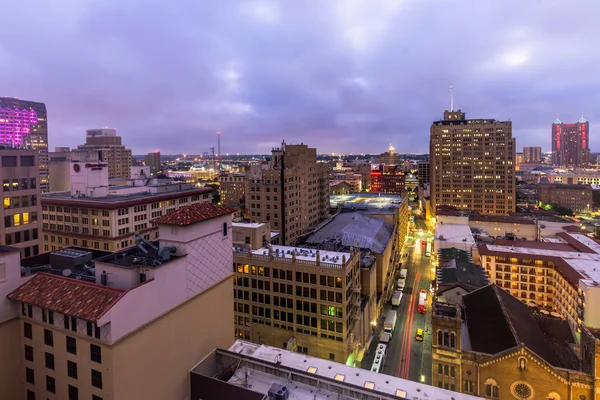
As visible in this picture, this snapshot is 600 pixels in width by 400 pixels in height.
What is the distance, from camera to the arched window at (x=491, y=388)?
4778cm

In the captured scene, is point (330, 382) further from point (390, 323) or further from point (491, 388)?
point (390, 323)

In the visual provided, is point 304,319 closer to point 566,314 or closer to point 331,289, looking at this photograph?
point 331,289

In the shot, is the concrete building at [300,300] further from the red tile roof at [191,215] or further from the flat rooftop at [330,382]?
the red tile roof at [191,215]

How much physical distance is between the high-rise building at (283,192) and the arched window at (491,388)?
6034 centimetres

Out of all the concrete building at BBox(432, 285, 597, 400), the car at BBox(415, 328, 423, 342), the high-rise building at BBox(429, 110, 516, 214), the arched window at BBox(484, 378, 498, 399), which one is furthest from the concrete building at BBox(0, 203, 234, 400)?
the high-rise building at BBox(429, 110, 516, 214)

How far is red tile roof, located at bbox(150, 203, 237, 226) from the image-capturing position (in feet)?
107

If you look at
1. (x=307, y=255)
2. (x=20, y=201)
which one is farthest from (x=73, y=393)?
(x=20, y=201)

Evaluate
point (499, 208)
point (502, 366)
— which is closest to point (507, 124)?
point (499, 208)

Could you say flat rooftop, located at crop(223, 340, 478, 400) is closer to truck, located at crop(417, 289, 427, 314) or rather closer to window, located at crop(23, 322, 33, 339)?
window, located at crop(23, 322, 33, 339)

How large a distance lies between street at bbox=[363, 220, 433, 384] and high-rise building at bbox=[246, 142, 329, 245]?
34.6 meters

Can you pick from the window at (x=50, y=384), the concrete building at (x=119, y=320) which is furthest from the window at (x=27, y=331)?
the window at (x=50, y=384)

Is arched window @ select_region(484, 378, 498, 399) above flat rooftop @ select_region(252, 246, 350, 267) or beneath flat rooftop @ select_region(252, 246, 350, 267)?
beneath

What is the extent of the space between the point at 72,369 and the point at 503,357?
50.3 metres

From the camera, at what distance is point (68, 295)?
27.5 meters
